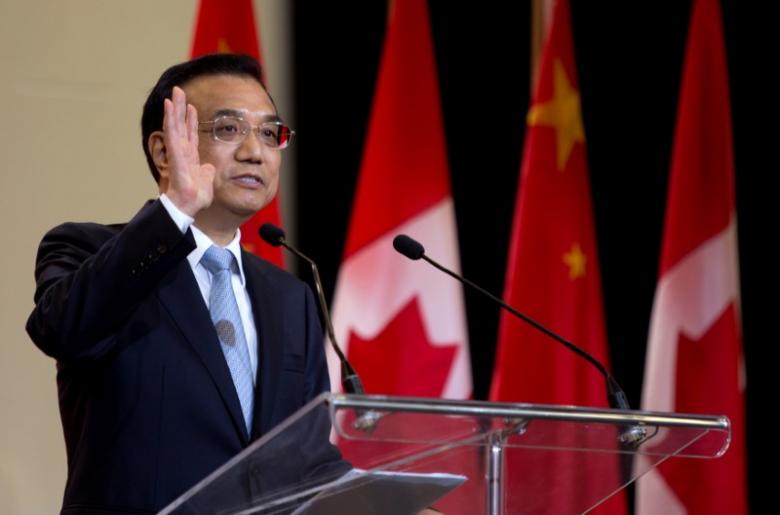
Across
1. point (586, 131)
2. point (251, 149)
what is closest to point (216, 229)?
point (251, 149)

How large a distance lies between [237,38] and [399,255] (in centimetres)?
90

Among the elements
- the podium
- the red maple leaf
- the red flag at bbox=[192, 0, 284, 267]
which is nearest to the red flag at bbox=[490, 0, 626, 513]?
the red maple leaf

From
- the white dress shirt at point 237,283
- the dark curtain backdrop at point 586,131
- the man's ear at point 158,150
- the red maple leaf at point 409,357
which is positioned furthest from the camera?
the dark curtain backdrop at point 586,131

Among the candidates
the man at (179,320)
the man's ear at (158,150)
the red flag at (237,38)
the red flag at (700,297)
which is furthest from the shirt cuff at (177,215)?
the red flag at (700,297)

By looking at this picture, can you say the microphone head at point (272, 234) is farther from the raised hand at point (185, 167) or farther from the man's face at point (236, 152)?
the raised hand at point (185, 167)

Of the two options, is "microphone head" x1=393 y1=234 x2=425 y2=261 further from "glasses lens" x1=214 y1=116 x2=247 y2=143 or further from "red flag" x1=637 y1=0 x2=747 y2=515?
"red flag" x1=637 y1=0 x2=747 y2=515

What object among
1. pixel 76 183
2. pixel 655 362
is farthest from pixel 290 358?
pixel 655 362

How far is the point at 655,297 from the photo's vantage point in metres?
4.50

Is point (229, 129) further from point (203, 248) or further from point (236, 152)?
point (203, 248)

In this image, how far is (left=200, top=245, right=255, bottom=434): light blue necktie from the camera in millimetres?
2035

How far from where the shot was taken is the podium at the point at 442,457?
1367 mm

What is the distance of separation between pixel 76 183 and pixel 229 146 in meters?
1.44

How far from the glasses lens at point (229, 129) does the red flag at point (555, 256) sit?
2069 mm

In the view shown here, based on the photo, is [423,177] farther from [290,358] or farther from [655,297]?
[290,358]
